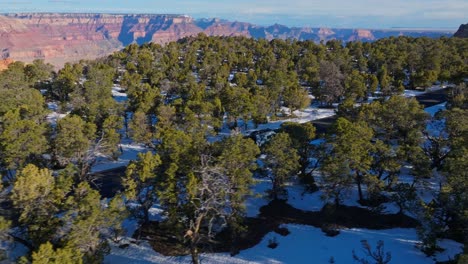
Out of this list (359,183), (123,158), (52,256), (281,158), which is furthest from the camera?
(123,158)

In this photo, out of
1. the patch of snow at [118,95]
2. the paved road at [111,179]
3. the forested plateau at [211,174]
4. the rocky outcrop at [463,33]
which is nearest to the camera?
the forested plateau at [211,174]

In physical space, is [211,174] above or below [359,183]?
above

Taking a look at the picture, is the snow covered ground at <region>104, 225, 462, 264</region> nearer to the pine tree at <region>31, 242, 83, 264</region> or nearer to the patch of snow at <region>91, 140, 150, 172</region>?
the pine tree at <region>31, 242, 83, 264</region>

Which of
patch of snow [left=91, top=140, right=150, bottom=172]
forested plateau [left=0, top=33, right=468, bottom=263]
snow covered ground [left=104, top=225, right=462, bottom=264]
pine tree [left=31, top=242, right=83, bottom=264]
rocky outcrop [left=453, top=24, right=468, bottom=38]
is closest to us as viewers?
pine tree [left=31, top=242, right=83, bottom=264]

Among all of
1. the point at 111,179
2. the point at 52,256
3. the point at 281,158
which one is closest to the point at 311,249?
the point at 281,158

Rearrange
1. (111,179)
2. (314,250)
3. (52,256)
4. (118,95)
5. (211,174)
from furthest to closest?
(118,95)
(111,179)
(314,250)
(211,174)
(52,256)

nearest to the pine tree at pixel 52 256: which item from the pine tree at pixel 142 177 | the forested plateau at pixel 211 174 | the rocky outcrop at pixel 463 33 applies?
the forested plateau at pixel 211 174

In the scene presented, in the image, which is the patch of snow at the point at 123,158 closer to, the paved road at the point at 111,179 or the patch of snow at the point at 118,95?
the paved road at the point at 111,179

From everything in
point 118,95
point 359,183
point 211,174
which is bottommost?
point 118,95

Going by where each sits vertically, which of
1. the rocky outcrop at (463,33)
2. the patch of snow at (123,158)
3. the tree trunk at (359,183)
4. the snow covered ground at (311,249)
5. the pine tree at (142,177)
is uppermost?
the rocky outcrop at (463,33)

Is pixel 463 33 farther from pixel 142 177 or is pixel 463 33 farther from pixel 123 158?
pixel 142 177

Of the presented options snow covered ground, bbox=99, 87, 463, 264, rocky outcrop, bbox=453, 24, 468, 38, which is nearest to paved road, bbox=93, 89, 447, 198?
snow covered ground, bbox=99, 87, 463, 264

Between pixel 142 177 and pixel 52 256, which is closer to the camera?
pixel 52 256
